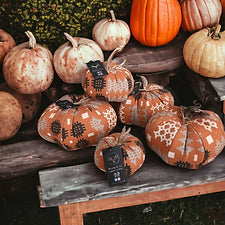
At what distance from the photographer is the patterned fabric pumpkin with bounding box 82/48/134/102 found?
191 centimetres

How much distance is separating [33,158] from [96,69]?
0.63 metres

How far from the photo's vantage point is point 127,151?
5.57 ft

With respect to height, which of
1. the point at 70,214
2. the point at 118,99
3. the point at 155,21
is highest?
the point at 155,21

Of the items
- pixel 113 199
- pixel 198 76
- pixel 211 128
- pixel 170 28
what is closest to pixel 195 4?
pixel 170 28

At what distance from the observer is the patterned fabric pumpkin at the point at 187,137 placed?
1.71m

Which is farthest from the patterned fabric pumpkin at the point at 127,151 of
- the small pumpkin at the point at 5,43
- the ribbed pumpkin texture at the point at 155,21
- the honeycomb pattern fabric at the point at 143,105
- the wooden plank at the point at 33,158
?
the small pumpkin at the point at 5,43

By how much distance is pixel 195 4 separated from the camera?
2.30 metres

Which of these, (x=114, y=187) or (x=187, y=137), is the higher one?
(x=187, y=137)

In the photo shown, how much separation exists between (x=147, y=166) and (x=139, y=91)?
51cm

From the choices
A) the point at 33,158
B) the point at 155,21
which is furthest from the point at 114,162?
the point at 155,21

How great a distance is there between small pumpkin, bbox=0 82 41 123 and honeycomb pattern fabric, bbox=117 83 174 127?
612 mm

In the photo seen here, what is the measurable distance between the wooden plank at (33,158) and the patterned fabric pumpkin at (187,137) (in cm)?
44

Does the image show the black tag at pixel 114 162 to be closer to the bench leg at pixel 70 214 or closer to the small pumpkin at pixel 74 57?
the bench leg at pixel 70 214

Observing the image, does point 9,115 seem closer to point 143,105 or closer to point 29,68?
A: point 29,68
